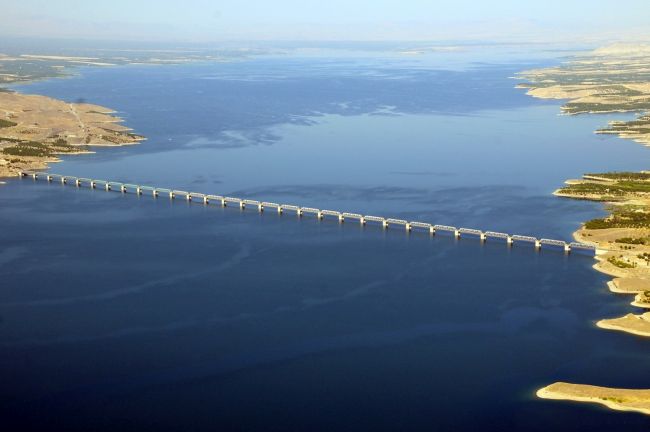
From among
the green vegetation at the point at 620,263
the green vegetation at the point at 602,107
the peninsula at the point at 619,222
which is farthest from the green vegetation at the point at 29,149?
the green vegetation at the point at 602,107

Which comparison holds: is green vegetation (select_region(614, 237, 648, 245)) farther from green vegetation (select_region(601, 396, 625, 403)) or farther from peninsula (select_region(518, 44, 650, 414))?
Result: green vegetation (select_region(601, 396, 625, 403))

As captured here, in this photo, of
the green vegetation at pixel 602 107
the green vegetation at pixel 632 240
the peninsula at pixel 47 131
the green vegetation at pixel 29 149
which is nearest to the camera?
the green vegetation at pixel 632 240

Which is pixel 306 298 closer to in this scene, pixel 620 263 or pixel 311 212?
pixel 620 263

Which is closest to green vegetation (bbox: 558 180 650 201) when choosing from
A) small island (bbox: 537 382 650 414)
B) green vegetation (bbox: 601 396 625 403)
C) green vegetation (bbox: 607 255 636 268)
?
green vegetation (bbox: 607 255 636 268)

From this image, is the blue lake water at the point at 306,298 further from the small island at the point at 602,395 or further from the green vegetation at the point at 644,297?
the green vegetation at the point at 644,297

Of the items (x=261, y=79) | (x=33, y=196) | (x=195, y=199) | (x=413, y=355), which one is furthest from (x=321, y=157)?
(x=261, y=79)

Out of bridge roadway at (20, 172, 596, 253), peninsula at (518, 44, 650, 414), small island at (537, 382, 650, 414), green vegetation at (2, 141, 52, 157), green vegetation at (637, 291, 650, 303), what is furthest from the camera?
green vegetation at (2, 141, 52, 157)
